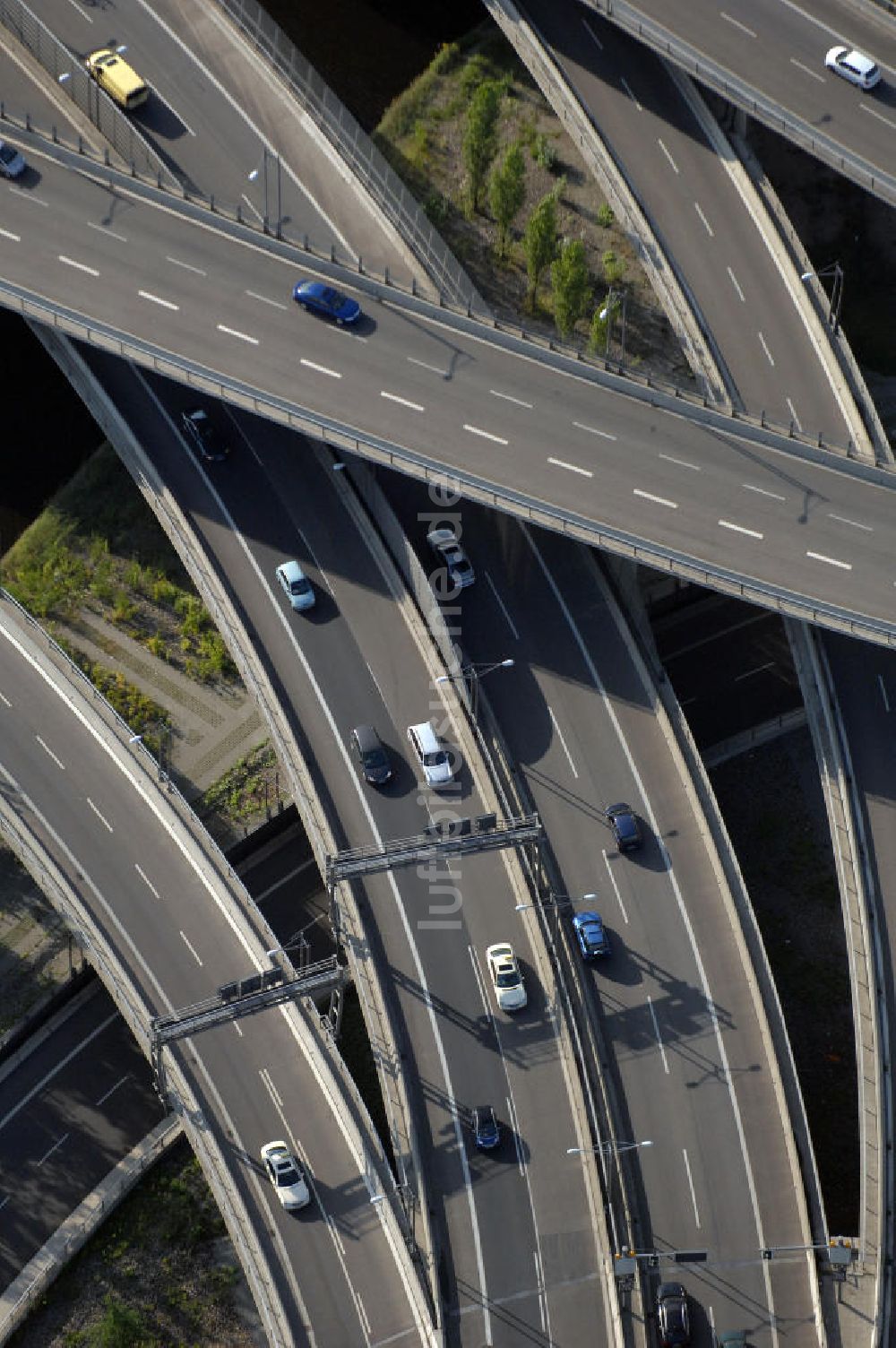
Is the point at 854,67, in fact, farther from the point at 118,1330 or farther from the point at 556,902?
the point at 118,1330

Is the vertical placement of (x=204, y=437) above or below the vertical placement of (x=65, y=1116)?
above

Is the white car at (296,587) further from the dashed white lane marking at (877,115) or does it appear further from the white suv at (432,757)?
the dashed white lane marking at (877,115)

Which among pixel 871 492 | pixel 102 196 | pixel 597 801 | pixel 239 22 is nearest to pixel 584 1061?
pixel 597 801

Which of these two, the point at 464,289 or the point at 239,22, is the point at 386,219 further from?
the point at 239,22

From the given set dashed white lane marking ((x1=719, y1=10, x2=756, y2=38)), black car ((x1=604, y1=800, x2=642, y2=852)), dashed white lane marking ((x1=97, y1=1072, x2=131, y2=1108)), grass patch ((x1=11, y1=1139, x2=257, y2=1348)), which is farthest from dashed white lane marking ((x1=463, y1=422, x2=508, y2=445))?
grass patch ((x1=11, y1=1139, x2=257, y2=1348))

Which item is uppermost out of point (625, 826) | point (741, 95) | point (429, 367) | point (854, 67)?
point (854, 67)

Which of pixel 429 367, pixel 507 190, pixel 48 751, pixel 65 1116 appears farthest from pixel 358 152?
pixel 65 1116
